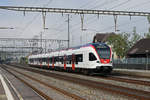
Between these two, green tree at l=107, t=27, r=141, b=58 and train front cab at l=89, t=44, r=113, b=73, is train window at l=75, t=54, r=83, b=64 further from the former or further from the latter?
green tree at l=107, t=27, r=141, b=58

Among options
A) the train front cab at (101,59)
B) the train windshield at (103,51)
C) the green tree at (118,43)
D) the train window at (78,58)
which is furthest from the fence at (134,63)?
the green tree at (118,43)

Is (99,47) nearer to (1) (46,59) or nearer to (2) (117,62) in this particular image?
(2) (117,62)

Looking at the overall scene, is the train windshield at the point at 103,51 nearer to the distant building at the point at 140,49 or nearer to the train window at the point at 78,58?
the train window at the point at 78,58

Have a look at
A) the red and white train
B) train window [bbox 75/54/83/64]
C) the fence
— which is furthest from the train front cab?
the fence

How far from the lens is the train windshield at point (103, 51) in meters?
23.8

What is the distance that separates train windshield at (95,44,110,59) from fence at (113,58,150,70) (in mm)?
10962

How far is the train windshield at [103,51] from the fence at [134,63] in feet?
36.0

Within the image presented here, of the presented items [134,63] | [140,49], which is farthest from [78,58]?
[140,49]

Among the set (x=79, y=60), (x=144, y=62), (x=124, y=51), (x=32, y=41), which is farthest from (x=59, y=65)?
(x=32, y=41)

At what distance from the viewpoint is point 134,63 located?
38125mm

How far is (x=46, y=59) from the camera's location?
153 ft

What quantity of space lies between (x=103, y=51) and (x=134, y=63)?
15.4 metres

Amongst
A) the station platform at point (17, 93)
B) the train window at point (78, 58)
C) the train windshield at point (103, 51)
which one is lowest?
the station platform at point (17, 93)

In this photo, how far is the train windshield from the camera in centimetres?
2383
